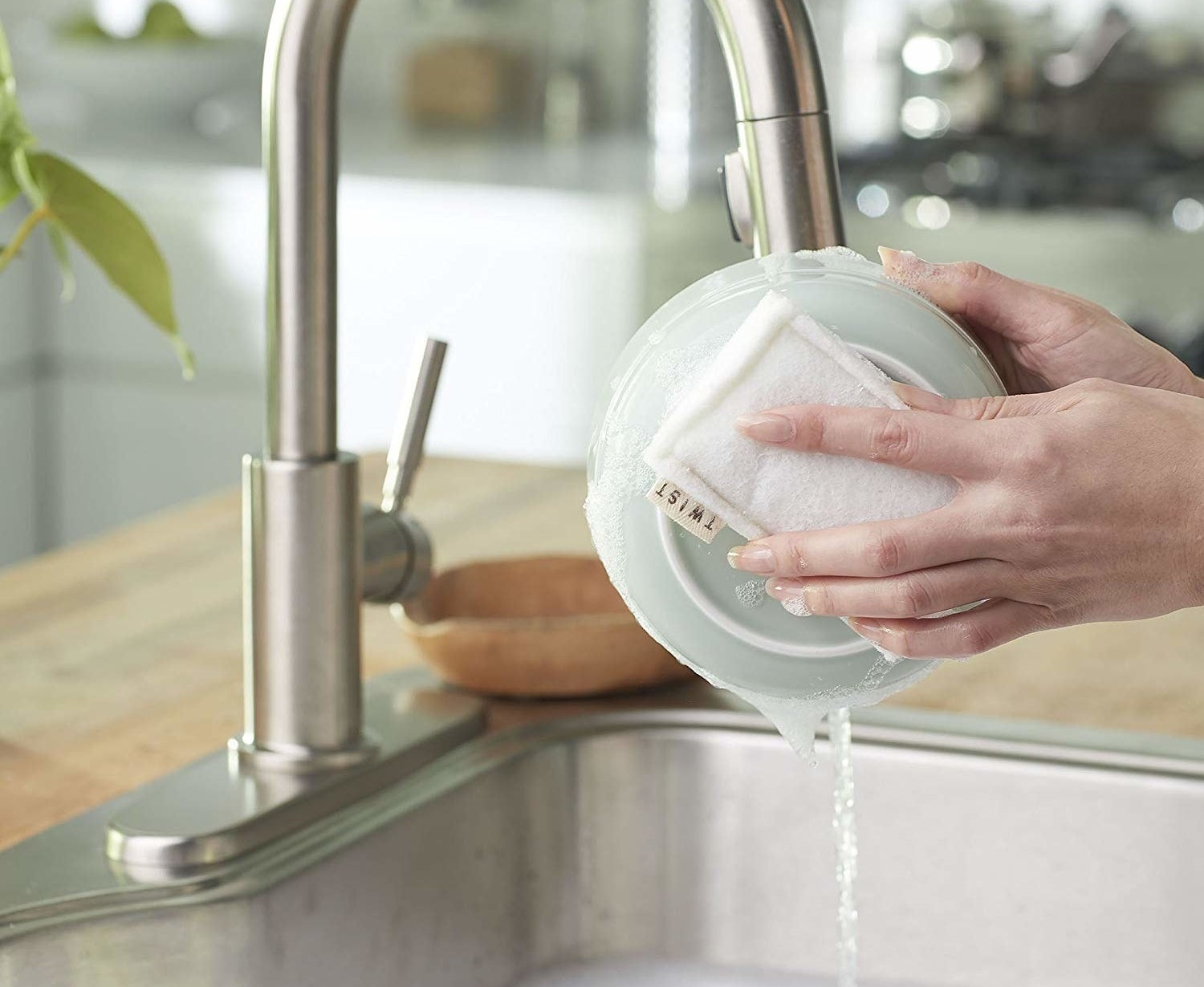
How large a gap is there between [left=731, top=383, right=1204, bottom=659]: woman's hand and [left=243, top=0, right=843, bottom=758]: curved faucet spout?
0.37 ft

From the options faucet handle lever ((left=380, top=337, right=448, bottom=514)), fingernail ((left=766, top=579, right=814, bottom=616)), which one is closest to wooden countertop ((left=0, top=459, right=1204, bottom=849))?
faucet handle lever ((left=380, top=337, right=448, bottom=514))

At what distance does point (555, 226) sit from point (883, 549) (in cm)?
205

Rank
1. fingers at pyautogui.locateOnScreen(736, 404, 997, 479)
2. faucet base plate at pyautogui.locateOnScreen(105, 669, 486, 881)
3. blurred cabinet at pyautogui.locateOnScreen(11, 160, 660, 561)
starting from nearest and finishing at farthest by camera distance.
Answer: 1. fingers at pyautogui.locateOnScreen(736, 404, 997, 479)
2. faucet base plate at pyautogui.locateOnScreen(105, 669, 486, 881)
3. blurred cabinet at pyautogui.locateOnScreen(11, 160, 660, 561)

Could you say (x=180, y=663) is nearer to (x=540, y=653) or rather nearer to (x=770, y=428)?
(x=540, y=653)

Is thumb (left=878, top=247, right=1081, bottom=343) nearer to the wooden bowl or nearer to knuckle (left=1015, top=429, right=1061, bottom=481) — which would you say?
knuckle (left=1015, top=429, right=1061, bottom=481)

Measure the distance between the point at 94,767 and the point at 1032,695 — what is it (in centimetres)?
48

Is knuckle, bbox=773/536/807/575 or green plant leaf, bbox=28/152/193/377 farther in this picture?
green plant leaf, bbox=28/152/193/377

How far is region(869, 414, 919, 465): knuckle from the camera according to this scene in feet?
1.53

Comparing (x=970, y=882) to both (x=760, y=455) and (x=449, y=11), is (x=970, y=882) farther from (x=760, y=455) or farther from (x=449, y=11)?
(x=449, y=11)

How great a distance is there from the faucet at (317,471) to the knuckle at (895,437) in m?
0.11

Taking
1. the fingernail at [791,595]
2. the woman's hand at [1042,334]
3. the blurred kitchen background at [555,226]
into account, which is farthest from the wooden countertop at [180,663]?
the blurred kitchen background at [555,226]

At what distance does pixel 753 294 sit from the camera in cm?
50

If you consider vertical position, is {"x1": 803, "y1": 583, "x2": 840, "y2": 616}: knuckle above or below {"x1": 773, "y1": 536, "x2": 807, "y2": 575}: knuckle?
below

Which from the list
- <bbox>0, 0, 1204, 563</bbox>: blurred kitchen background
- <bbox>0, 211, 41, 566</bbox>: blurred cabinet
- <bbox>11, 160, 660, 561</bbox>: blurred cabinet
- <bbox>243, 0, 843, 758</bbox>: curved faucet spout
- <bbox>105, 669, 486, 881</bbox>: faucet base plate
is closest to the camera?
<bbox>243, 0, 843, 758</bbox>: curved faucet spout
